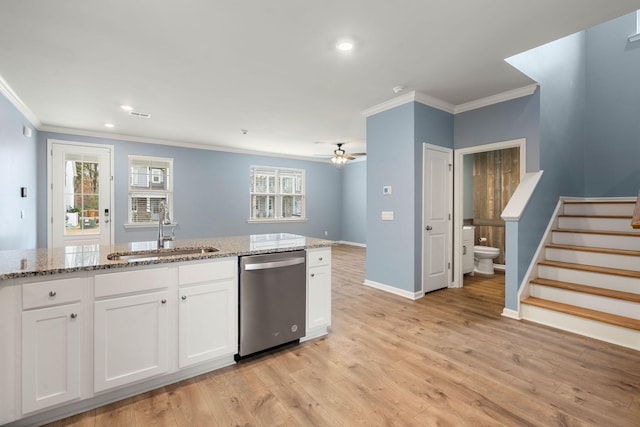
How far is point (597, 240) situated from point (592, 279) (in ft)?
2.21

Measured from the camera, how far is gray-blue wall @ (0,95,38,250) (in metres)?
3.46

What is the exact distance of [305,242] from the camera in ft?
8.91

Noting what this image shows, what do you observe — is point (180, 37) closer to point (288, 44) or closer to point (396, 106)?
point (288, 44)

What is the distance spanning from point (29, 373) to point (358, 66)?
3321mm

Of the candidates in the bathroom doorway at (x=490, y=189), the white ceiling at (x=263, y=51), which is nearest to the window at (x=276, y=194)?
the white ceiling at (x=263, y=51)

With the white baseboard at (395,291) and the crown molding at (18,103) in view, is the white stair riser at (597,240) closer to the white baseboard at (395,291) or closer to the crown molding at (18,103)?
the white baseboard at (395,291)

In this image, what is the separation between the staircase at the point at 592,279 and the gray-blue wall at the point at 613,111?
0.75 meters

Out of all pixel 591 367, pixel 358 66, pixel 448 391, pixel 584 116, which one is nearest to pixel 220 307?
pixel 448 391

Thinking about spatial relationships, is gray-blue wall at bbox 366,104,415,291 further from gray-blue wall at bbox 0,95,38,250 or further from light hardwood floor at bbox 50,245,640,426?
gray-blue wall at bbox 0,95,38,250

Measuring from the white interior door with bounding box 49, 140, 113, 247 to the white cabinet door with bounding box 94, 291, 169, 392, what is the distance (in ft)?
16.1

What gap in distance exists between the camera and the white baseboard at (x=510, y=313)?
3160mm

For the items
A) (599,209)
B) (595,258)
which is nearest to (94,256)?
(595,258)

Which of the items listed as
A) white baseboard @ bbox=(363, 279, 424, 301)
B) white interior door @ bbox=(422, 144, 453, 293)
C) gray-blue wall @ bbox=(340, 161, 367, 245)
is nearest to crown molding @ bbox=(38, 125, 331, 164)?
gray-blue wall @ bbox=(340, 161, 367, 245)

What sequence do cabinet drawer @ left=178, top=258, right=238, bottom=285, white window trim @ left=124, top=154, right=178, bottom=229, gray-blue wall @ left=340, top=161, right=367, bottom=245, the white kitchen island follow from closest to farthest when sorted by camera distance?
the white kitchen island, cabinet drawer @ left=178, top=258, right=238, bottom=285, white window trim @ left=124, top=154, right=178, bottom=229, gray-blue wall @ left=340, top=161, right=367, bottom=245
